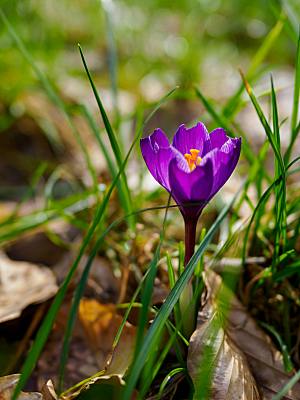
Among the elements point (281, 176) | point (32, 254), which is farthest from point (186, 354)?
point (32, 254)

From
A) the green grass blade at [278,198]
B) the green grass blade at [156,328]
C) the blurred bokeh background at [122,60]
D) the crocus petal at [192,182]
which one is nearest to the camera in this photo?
the green grass blade at [156,328]

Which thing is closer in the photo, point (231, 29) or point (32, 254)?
point (32, 254)

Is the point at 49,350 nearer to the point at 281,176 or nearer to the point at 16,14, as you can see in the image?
the point at 281,176

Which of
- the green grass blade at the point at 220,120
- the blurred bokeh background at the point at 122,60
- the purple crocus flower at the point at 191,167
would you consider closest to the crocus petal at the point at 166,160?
the purple crocus flower at the point at 191,167

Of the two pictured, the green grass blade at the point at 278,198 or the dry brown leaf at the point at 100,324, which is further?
the dry brown leaf at the point at 100,324

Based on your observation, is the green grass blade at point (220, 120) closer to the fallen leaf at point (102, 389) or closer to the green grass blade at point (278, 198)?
the green grass blade at point (278, 198)

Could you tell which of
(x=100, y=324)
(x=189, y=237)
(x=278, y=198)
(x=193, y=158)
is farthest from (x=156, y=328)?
(x=100, y=324)

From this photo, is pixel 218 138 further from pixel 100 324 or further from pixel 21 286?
pixel 21 286
